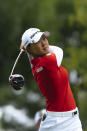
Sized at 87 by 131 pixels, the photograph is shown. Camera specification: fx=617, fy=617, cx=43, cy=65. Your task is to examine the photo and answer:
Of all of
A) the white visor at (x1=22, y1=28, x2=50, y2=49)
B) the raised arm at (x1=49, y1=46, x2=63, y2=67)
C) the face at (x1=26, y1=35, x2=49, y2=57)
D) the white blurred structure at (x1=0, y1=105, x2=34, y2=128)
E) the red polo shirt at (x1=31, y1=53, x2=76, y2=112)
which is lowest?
the white blurred structure at (x1=0, y1=105, x2=34, y2=128)

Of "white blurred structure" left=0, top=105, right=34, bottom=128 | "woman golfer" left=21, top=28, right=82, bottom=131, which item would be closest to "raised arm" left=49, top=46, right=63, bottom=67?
"woman golfer" left=21, top=28, right=82, bottom=131

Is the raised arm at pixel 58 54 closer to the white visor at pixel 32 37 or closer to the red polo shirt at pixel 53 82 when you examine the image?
the red polo shirt at pixel 53 82

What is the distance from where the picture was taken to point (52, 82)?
6.83 m

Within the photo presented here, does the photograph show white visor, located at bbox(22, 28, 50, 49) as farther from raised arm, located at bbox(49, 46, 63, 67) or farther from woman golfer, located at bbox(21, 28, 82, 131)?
raised arm, located at bbox(49, 46, 63, 67)

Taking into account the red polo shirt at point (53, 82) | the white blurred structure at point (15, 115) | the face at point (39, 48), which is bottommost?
the white blurred structure at point (15, 115)

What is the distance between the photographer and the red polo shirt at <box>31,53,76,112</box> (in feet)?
22.2

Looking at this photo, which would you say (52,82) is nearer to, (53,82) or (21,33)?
(53,82)

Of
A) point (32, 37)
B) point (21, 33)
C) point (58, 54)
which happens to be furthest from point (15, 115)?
point (32, 37)

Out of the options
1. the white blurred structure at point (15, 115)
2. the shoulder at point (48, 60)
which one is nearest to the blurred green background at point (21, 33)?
the white blurred structure at point (15, 115)

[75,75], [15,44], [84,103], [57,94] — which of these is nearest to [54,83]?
[57,94]

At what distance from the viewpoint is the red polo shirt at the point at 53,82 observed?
678 cm

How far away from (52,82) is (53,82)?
0.01 metres

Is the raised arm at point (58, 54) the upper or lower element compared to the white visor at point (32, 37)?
lower

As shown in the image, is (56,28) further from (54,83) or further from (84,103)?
(54,83)
